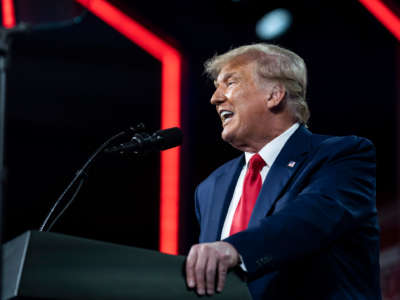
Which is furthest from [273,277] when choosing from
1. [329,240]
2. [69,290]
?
[69,290]

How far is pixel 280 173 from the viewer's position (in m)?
1.46

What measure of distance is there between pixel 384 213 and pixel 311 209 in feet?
10.4

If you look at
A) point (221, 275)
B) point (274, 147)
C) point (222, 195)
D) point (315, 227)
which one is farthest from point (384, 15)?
point (221, 275)

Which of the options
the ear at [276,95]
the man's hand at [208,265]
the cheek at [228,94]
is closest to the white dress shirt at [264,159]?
the ear at [276,95]

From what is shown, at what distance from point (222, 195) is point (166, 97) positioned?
190cm

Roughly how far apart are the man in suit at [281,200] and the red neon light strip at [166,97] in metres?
1.34

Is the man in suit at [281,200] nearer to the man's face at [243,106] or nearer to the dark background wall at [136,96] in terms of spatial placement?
the man's face at [243,106]

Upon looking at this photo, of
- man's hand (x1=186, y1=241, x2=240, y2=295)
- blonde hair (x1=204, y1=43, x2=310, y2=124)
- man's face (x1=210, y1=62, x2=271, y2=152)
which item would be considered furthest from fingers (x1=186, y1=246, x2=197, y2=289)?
blonde hair (x1=204, y1=43, x2=310, y2=124)

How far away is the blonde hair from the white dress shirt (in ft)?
0.38

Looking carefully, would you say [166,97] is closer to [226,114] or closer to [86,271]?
[226,114]

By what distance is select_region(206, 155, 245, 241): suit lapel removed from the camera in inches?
63.1

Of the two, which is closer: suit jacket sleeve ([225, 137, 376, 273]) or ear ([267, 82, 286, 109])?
suit jacket sleeve ([225, 137, 376, 273])

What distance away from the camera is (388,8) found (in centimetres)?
315

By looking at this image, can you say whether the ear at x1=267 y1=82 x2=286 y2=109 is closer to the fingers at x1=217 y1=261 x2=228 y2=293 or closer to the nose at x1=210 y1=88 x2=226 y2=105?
the nose at x1=210 y1=88 x2=226 y2=105
